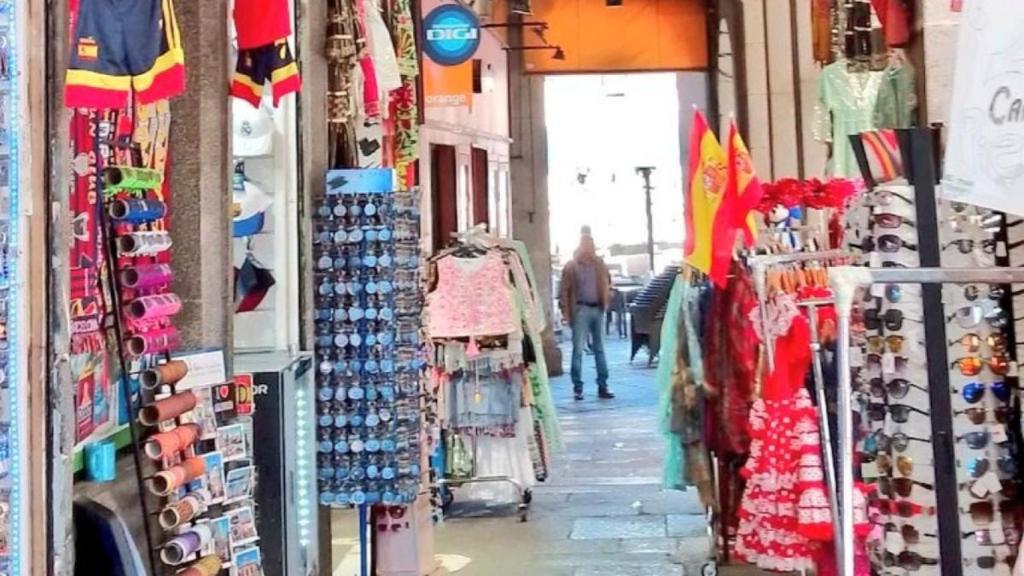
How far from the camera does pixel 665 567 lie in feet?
19.1

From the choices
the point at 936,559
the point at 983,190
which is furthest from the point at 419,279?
the point at 983,190

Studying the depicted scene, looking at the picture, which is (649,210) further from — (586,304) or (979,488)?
(979,488)

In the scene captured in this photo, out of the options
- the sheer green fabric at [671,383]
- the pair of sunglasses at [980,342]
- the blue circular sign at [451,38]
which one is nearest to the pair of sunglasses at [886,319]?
the pair of sunglasses at [980,342]

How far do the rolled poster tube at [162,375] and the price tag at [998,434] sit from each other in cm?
182

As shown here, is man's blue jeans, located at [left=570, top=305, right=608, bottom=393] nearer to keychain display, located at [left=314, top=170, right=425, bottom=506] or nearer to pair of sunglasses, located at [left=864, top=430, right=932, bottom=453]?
keychain display, located at [left=314, top=170, right=425, bottom=506]

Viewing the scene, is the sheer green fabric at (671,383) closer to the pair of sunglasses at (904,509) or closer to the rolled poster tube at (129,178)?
the pair of sunglasses at (904,509)

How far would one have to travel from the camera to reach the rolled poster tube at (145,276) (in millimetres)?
2650

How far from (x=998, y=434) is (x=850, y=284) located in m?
0.61

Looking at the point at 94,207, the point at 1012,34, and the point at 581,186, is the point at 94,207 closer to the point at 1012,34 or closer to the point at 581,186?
the point at 1012,34

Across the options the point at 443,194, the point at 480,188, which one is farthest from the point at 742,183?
the point at 480,188

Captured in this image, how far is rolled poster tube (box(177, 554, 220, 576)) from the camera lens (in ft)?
8.21

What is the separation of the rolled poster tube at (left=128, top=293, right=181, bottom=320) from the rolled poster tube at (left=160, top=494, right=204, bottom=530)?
16.8 inches

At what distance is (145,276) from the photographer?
270 cm

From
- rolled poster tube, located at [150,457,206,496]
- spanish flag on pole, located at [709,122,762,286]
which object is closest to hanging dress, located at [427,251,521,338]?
spanish flag on pole, located at [709,122,762,286]
